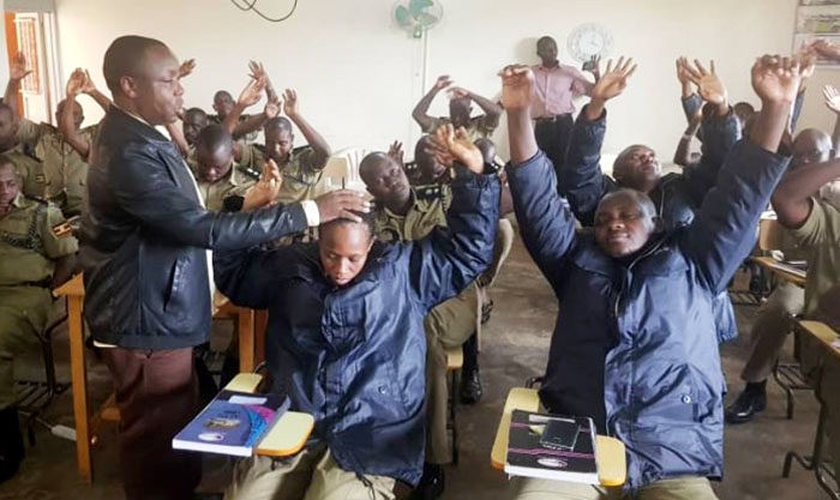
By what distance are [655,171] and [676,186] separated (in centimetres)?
14

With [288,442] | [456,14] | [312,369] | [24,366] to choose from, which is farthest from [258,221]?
[456,14]

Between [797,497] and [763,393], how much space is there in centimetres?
82

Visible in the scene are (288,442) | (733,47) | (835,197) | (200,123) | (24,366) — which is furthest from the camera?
(733,47)

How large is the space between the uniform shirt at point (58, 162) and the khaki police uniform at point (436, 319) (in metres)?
2.52

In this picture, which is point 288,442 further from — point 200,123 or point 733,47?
point 733,47

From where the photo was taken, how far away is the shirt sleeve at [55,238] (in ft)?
11.4

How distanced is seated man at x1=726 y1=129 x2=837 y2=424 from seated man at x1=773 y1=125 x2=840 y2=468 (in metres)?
0.33

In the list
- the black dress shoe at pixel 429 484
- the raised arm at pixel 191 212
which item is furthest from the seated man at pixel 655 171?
the black dress shoe at pixel 429 484

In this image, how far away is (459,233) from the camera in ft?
7.27

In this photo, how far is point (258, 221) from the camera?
214 centimetres

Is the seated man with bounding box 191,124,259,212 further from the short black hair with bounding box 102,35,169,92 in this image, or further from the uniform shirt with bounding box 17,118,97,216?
the short black hair with bounding box 102,35,169,92

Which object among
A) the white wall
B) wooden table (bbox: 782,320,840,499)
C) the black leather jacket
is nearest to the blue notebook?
the black leather jacket

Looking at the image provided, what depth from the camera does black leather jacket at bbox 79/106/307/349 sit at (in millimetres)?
2096

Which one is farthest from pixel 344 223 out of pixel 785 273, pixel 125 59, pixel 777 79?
pixel 785 273
